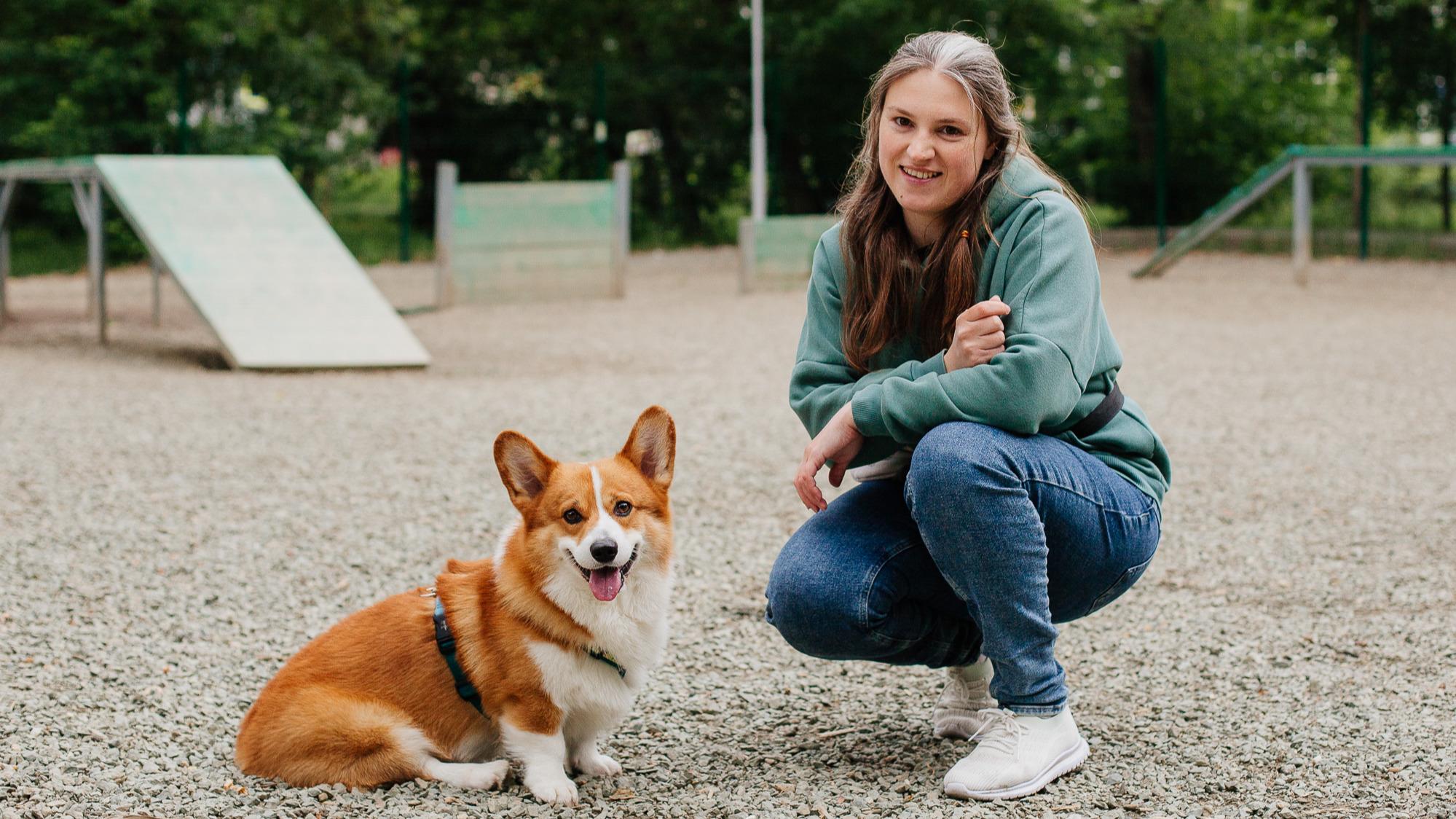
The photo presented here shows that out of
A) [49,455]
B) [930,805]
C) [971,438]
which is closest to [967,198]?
[971,438]

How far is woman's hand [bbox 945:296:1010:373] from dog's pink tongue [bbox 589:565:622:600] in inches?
28.3

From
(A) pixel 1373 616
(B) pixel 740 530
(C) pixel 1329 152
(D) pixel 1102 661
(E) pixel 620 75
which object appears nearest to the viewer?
(D) pixel 1102 661

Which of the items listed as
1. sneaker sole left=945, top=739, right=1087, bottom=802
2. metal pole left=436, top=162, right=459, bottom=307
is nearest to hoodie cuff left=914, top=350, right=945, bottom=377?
sneaker sole left=945, top=739, right=1087, bottom=802

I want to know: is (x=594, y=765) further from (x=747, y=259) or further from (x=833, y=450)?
(x=747, y=259)

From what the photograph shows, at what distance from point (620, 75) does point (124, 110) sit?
6395 millimetres

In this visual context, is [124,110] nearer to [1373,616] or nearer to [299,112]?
[299,112]

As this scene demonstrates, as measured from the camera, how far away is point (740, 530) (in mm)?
4730

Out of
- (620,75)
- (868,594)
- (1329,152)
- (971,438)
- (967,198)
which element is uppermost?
(620,75)

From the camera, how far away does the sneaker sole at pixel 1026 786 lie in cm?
254

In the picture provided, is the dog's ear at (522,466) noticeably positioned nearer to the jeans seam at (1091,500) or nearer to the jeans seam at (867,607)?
the jeans seam at (867,607)

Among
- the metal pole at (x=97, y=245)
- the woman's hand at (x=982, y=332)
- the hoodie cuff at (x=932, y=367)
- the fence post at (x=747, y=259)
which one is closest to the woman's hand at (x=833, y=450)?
the hoodie cuff at (x=932, y=367)

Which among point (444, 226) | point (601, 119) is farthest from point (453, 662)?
point (601, 119)

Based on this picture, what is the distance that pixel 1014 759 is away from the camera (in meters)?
2.56

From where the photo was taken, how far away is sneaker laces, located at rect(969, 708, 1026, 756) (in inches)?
101
